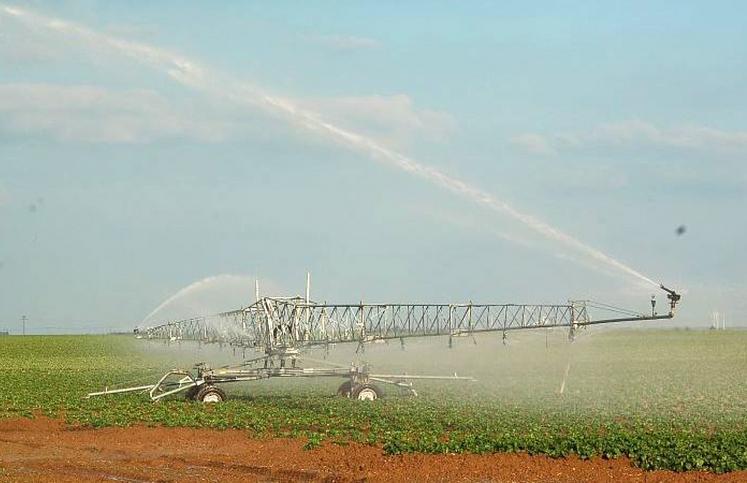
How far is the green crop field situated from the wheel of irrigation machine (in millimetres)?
846

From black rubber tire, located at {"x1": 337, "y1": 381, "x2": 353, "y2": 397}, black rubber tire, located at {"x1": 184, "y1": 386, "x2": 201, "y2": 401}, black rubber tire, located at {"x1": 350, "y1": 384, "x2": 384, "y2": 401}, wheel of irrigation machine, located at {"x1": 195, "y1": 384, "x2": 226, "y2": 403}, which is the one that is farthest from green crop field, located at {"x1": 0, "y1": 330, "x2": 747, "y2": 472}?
black rubber tire, located at {"x1": 337, "y1": 381, "x2": 353, "y2": 397}

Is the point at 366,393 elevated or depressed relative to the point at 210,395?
depressed

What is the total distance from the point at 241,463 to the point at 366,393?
528 inches

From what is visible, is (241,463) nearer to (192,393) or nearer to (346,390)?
(192,393)

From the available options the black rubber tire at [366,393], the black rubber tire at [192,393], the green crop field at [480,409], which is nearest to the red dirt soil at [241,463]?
the green crop field at [480,409]

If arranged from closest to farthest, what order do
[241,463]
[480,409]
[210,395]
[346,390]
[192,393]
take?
[241,463] → [480,409] → [210,395] → [192,393] → [346,390]

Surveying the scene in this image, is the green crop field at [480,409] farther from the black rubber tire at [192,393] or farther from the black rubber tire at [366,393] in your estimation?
the black rubber tire at [366,393]

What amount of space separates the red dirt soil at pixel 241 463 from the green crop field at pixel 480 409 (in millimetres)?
608

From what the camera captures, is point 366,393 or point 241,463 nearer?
point 241,463

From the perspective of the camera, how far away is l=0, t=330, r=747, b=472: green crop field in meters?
25.0

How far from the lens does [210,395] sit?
126ft

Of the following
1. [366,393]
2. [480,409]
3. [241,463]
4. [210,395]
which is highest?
[210,395]

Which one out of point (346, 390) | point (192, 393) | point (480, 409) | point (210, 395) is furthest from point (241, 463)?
point (346, 390)

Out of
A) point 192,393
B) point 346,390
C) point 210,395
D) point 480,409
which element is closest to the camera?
point 480,409
